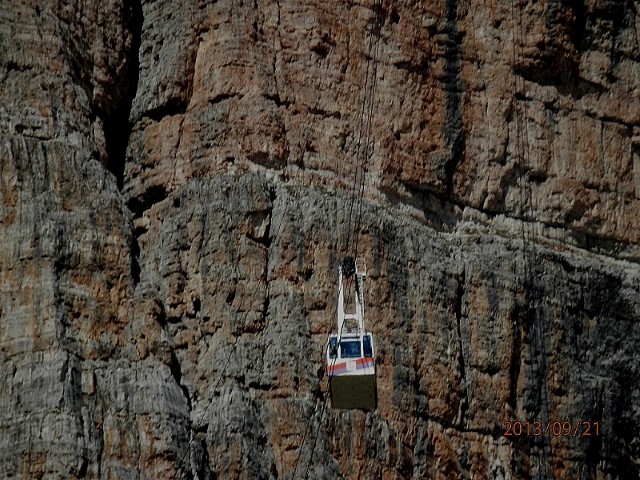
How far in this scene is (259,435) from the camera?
226 ft

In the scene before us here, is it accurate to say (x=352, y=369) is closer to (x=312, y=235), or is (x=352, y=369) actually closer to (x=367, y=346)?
(x=367, y=346)

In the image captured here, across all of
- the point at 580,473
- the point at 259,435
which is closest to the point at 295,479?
the point at 259,435

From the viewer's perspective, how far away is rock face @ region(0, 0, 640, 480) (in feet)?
226

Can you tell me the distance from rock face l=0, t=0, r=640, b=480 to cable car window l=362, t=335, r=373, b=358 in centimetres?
148

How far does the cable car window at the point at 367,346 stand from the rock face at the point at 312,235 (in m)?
1.48

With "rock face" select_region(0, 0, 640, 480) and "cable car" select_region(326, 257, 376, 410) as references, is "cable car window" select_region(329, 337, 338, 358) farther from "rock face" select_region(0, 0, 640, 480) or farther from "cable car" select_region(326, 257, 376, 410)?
"rock face" select_region(0, 0, 640, 480)

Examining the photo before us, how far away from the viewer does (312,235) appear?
7112 cm

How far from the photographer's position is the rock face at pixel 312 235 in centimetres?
6881

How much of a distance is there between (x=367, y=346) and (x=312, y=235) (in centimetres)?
352

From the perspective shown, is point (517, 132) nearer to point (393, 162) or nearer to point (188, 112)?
point (393, 162)

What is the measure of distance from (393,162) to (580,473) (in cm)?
893
